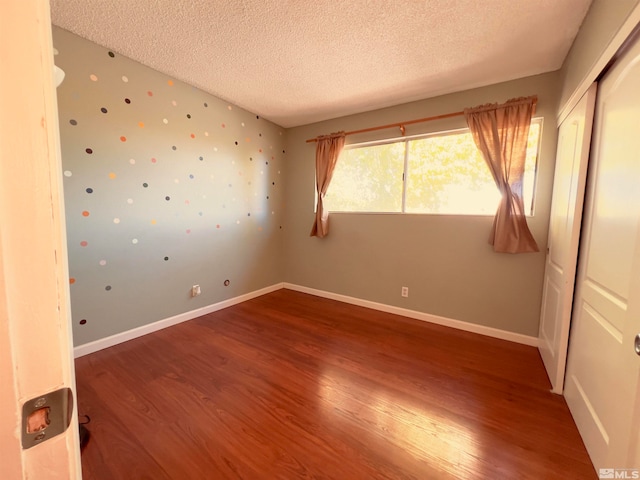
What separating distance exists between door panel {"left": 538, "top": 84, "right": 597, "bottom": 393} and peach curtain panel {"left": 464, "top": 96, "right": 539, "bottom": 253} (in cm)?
22

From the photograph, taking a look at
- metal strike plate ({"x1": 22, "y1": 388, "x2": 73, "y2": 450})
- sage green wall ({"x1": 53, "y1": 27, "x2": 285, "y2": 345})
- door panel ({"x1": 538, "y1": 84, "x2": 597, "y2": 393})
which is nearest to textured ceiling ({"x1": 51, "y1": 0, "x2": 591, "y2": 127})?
sage green wall ({"x1": 53, "y1": 27, "x2": 285, "y2": 345})

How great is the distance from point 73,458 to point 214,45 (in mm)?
2520

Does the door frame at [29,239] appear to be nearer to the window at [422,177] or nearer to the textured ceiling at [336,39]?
the textured ceiling at [336,39]

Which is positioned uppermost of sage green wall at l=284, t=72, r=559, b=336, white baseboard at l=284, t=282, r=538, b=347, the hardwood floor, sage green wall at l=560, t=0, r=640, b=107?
sage green wall at l=560, t=0, r=640, b=107

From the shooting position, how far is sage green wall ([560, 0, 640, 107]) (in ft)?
3.82

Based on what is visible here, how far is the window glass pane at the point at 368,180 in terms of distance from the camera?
305 cm

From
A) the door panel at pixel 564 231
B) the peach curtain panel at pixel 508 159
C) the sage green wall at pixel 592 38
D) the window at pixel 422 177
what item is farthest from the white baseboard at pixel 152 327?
the sage green wall at pixel 592 38

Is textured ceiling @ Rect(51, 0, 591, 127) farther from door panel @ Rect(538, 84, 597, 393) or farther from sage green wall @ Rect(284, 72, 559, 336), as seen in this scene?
door panel @ Rect(538, 84, 597, 393)

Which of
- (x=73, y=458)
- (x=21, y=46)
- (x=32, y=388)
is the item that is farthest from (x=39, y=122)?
(x=73, y=458)

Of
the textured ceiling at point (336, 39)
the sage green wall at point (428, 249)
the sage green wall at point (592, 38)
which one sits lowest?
the sage green wall at point (428, 249)

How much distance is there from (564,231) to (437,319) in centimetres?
A: 147

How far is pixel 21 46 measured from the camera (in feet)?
1.04

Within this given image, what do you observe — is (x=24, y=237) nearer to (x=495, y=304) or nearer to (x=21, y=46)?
(x=21, y=46)

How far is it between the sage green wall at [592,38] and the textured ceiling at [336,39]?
10 cm
